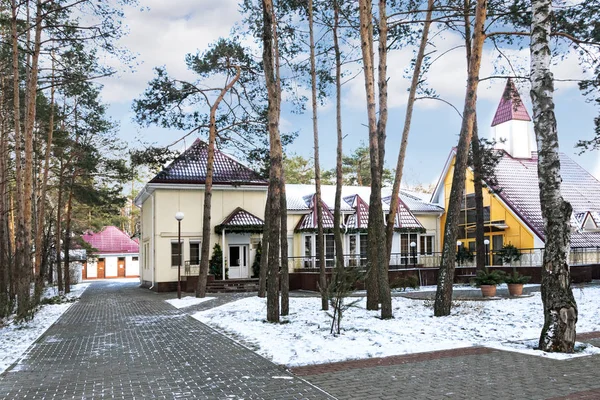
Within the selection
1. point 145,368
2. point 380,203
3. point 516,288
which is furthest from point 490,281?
point 145,368

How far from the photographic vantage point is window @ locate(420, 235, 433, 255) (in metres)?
31.2

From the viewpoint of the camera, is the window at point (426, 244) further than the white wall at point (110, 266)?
No

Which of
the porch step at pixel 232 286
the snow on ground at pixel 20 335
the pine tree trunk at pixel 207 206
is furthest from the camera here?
the porch step at pixel 232 286

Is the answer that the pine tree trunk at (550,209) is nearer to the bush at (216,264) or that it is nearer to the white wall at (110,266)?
the bush at (216,264)

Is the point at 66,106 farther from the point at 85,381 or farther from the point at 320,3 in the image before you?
the point at 85,381

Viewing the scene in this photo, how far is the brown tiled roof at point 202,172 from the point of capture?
2578 cm

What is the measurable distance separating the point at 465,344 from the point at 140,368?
5.10 metres

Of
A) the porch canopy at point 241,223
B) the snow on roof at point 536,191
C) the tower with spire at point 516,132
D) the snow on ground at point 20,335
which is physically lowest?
the snow on ground at point 20,335

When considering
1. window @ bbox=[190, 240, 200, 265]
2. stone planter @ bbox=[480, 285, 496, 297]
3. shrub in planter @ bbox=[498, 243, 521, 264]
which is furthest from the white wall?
stone planter @ bbox=[480, 285, 496, 297]

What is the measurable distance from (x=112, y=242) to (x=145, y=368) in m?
46.6

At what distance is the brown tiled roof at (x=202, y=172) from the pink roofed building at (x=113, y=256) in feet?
86.6

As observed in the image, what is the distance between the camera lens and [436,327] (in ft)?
33.9

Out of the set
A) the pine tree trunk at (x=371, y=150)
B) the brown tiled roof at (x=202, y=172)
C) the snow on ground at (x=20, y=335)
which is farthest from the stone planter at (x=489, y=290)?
the brown tiled roof at (x=202, y=172)

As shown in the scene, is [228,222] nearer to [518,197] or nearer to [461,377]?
[518,197]
